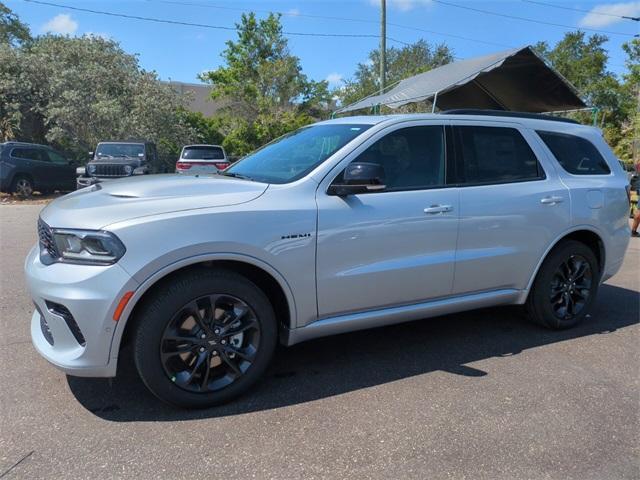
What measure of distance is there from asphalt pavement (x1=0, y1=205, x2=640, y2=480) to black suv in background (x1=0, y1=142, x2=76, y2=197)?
41.9 ft

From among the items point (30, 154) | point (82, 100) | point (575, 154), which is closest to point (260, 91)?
point (82, 100)

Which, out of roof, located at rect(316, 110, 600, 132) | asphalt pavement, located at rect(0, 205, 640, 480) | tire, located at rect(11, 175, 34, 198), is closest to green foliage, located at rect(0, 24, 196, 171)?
tire, located at rect(11, 175, 34, 198)

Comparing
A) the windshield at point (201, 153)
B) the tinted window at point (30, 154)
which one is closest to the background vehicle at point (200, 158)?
the windshield at point (201, 153)

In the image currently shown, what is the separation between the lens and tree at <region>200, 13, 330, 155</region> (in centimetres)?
2989

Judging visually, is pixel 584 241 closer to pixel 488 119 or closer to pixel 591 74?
pixel 488 119

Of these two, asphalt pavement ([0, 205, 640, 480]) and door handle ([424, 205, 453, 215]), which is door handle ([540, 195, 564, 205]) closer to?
door handle ([424, 205, 453, 215])

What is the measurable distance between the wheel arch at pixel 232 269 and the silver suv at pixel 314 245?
0.01m

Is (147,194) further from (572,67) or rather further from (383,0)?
(572,67)

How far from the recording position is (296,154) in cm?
386

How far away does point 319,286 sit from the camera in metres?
3.25

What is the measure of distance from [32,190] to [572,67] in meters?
36.8

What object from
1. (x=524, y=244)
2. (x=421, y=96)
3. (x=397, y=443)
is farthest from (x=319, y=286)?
(x=421, y=96)

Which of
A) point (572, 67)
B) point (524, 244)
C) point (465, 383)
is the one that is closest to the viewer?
point (465, 383)

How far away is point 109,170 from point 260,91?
69.4 feet
